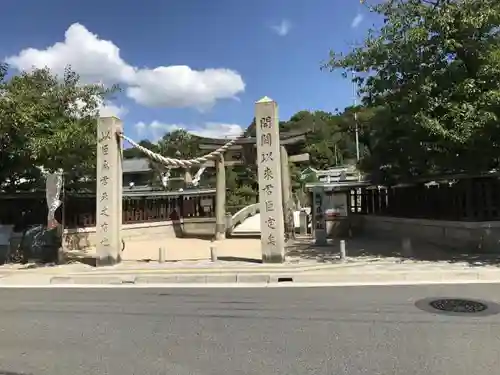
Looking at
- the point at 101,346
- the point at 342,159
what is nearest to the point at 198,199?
the point at 101,346

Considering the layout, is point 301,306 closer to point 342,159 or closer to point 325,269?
point 325,269

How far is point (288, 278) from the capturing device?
10.9 meters

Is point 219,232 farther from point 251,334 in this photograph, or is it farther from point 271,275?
point 251,334

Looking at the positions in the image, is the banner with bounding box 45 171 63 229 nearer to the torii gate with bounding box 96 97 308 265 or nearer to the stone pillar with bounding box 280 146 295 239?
the torii gate with bounding box 96 97 308 265

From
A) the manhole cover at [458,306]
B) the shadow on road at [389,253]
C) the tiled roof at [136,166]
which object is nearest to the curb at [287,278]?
the shadow on road at [389,253]

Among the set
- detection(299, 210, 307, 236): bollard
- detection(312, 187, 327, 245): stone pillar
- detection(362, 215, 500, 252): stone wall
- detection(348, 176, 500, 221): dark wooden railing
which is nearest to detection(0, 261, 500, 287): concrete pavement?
detection(362, 215, 500, 252): stone wall

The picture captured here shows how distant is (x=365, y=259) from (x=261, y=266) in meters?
2.97

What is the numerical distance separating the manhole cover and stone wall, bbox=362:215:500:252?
6305 mm

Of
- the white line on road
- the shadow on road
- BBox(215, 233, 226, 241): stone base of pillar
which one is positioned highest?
BBox(215, 233, 226, 241): stone base of pillar

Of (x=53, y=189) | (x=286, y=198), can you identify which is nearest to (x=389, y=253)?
(x=286, y=198)

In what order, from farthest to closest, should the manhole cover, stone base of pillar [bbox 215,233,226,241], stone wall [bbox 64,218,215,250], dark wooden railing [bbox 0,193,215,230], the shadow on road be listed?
stone base of pillar [bbox 215,233,226,241]
stone wall [bbox 64,218,215,250]
dark wooden railing [bbox 0,193,215,230]
the shadow on road
the manhole cover

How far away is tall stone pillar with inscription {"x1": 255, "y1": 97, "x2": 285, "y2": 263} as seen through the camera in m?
12.9

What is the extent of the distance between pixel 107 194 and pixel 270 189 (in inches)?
182

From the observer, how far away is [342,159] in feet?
193
